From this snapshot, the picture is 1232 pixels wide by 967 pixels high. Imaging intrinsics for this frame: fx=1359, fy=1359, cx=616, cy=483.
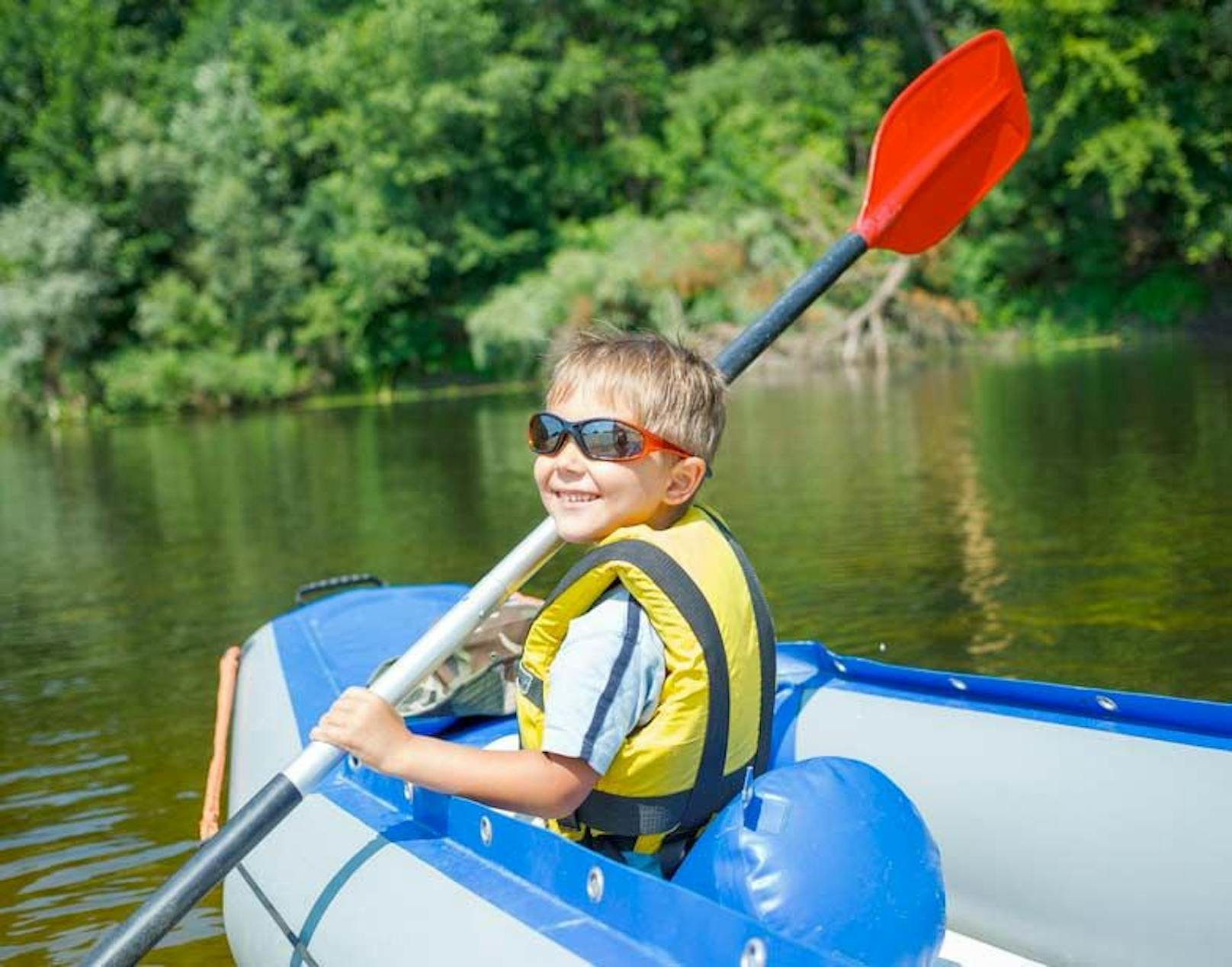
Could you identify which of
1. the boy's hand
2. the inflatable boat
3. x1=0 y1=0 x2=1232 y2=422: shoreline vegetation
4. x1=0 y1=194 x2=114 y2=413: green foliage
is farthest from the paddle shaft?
x1=0 y1=194 x2=114 y2=413: green foliage

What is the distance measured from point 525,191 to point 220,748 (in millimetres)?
24360

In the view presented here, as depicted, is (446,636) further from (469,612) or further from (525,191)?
(525,191)

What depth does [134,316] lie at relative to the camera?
2773cm

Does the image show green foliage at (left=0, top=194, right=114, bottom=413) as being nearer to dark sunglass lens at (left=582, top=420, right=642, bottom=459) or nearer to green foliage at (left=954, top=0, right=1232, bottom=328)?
green foliage at (left=954, top=0, right=1232, bottom=328)

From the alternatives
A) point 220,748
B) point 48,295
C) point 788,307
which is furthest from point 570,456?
point 48,295

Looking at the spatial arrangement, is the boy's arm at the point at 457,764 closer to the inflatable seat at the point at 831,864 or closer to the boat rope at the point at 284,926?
the inflatable seat at the point at 831,864

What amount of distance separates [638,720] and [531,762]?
16 centimetres

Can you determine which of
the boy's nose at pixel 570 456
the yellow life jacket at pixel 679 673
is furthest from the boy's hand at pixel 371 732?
the boy's nose at pixel 570 456

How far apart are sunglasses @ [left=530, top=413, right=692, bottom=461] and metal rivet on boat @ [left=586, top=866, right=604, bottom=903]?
57 cm

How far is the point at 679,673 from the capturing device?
1.86m

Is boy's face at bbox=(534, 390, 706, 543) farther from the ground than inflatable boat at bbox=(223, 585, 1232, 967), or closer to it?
farther from the ground

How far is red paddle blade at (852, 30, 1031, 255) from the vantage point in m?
3.81

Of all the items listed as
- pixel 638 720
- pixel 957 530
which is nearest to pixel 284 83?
pixel 957 530

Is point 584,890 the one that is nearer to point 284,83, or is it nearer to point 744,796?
point 744,796
